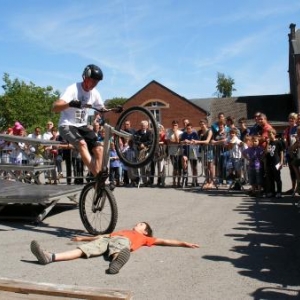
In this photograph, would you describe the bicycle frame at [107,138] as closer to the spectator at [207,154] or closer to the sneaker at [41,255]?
the sneaker at [41,255]

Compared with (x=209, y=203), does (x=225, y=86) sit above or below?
above

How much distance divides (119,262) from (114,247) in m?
0.44

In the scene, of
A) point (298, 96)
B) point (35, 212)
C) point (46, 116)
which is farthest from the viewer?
point (46, 116)

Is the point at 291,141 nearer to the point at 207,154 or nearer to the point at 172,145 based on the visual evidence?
the point at 207,154

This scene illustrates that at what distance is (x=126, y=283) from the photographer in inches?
165

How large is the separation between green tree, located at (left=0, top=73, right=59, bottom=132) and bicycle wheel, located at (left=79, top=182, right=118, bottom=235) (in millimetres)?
52854

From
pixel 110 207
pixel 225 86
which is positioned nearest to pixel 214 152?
pixel 110 207

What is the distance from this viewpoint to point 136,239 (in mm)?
5457

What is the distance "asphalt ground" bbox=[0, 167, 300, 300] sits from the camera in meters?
4.08

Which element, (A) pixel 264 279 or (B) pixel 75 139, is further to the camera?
(B) pixel 75 139

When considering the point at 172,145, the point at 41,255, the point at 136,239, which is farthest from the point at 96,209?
the point at 172,145

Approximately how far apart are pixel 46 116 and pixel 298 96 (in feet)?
119

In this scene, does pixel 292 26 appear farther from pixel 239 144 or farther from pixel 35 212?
pixel 35 212

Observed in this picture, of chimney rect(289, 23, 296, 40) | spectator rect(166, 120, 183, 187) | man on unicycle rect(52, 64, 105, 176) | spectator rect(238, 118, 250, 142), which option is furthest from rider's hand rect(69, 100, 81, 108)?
chimney rect(289, 23, 296, 40)
